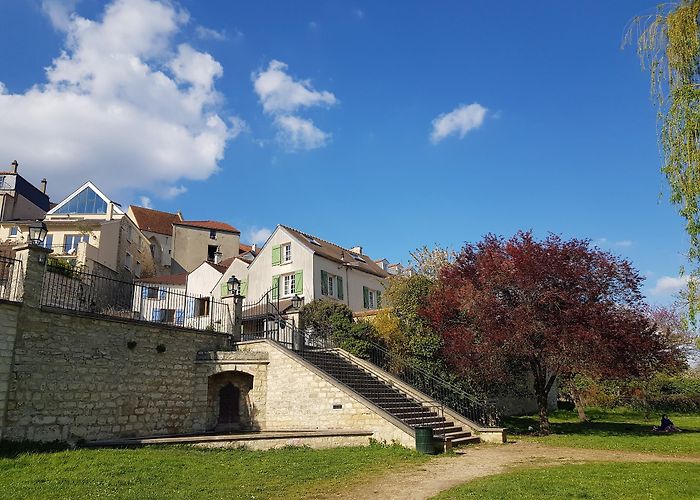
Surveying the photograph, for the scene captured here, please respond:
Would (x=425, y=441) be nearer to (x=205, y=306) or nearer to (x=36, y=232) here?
(x=36, y=232)

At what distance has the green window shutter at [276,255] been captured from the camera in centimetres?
3212

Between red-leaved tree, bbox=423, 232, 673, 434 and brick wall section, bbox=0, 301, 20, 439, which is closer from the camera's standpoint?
brick wall section, bbox=0, 301, 20, 439

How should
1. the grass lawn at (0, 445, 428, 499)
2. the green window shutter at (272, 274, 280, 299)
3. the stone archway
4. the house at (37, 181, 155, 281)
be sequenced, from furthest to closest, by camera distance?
the house at (37, 181, 155, 281), the green window shutter at (272, 274, 280, 299), the stone archway, the grass lawn at (0, 445, 428, 499)

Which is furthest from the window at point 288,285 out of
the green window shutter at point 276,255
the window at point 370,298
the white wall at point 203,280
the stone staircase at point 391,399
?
the stone staircase at point 391,399

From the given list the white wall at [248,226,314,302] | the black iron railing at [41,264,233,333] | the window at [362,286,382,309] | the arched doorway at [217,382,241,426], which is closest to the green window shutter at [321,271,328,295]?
the white wall at [248,226,314,302]

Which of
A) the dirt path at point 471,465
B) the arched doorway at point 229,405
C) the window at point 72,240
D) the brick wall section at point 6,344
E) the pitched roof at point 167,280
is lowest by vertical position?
the dirt path at point 471,465

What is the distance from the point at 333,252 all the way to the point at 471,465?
77.9ft

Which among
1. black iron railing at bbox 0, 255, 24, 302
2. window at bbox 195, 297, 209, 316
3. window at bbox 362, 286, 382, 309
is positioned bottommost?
black iron railing at bbox 0, 255, 24, 302

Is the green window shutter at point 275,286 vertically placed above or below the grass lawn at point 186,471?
above

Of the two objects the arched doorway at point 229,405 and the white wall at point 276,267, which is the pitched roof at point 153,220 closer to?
the white wall at point 276,267

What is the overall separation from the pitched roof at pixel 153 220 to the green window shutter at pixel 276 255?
2219 centimetres

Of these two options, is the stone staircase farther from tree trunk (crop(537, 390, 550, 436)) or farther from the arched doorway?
tree trunk (crop(537, 390, 550, 436))

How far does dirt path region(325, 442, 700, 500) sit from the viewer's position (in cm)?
906

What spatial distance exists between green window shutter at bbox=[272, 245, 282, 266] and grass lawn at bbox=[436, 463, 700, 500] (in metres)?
23.2
